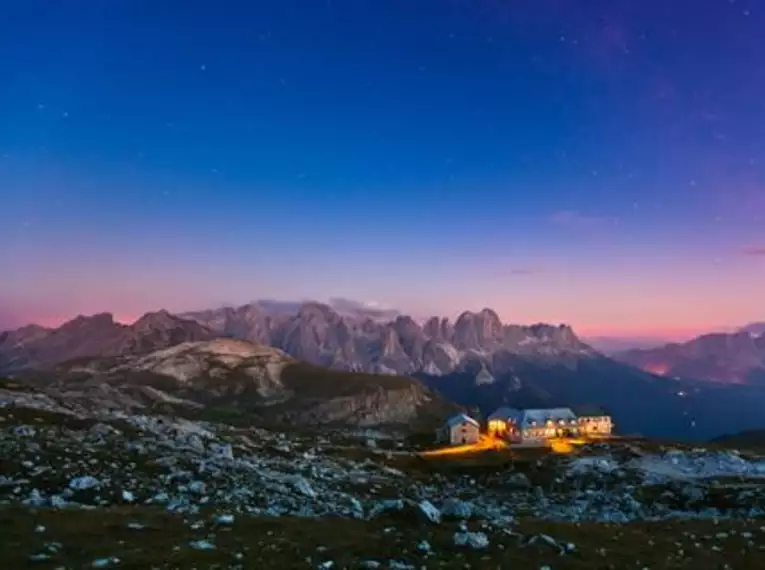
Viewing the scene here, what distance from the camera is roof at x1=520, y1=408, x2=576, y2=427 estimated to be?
182m

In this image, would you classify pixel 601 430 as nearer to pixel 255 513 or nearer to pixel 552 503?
pixel 552 503

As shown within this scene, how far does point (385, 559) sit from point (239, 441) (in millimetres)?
78267

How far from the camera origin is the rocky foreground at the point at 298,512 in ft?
83.5

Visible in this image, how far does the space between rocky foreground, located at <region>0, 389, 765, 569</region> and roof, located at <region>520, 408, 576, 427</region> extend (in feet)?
311

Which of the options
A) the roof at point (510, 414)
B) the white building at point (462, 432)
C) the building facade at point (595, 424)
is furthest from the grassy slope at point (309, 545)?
the building facade at point (595, 424)

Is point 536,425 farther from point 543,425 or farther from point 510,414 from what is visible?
point 510,414

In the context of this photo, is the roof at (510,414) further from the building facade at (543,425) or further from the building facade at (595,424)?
the building facade at (595,424)

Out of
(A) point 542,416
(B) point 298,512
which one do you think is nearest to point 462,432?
(A) point 542,416

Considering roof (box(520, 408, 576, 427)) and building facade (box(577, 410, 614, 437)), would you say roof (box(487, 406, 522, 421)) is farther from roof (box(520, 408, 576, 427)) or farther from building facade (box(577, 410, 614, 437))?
building facade (box(577, 410, 614, 437))

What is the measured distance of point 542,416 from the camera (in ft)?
607

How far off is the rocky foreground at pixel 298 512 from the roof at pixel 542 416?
9467cm

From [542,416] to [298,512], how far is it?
6087 inches

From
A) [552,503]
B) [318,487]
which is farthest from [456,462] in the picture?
[318,487]

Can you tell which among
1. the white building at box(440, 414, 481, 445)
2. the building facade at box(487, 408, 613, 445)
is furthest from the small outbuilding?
the white building at box(440, 414, 481, 445)
